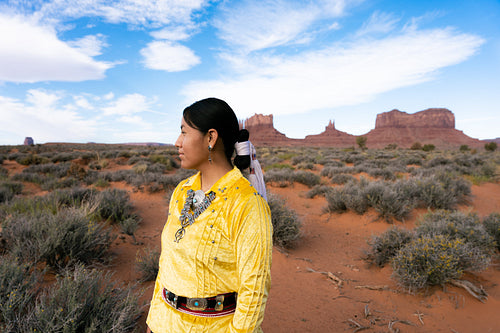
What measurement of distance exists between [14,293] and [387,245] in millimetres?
→ 5172

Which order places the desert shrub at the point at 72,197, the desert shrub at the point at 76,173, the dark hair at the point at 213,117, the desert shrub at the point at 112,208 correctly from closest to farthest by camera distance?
the dark hair at the point at 213,117
the desert shrub at the point at 112,208
the desert shrub at the point at 72,197
the desert shrub at the point at 76,173

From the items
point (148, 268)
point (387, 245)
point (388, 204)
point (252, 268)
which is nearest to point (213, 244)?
point (252, 268)

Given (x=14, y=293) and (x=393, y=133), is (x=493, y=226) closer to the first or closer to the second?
(x=14, y=293)

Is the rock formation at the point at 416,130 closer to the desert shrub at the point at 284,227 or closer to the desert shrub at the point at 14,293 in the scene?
the desert shrub at the point at 284,227

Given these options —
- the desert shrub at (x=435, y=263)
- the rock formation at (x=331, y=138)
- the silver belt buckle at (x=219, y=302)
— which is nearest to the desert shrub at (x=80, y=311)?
the silver belt buckle at (x=219, y=302)

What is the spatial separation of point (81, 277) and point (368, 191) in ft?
22.2

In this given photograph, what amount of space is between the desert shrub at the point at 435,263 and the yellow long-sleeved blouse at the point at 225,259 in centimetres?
344

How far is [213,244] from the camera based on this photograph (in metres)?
1.22

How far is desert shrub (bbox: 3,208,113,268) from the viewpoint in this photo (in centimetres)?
337

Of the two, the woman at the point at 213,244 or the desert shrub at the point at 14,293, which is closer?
the woman at the point at 213,244

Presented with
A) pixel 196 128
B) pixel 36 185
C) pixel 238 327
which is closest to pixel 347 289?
pixel 238 327

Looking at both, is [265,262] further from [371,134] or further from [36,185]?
[371,134]

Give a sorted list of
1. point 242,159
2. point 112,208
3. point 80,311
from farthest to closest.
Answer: point 112,208
point 80,311
point 242,159

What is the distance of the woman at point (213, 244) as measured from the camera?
1118mm
